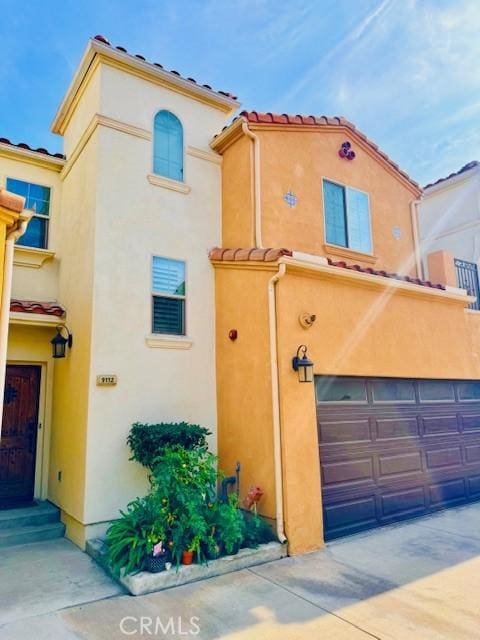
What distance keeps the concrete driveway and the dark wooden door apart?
326cm

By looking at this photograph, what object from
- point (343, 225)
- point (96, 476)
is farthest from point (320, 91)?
point (96, 476)

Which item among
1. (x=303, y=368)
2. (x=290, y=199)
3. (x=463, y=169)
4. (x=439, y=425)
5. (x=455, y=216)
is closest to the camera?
(x=303, y=368)

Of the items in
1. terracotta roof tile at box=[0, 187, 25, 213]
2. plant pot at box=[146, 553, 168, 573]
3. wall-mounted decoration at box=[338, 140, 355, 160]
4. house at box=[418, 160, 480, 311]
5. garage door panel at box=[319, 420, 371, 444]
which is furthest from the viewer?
house at box=[418, 160, 480, 311]

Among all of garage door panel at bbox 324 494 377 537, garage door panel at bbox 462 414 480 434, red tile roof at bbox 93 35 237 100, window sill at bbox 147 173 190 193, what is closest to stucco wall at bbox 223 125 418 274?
window sill at bbox 147 173 190 193

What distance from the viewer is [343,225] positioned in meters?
9.91

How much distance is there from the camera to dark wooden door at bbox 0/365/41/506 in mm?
8188

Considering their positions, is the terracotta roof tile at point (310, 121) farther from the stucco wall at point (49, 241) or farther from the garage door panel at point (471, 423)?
the garage door panel at point (471, 423)

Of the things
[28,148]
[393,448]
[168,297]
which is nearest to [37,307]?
[168,297]

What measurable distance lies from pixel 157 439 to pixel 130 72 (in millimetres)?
7061

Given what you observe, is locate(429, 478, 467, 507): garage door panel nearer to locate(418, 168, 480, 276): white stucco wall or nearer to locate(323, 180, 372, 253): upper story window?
locate(323, 180, 372, 253): upper story window

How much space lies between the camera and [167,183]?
850 cm

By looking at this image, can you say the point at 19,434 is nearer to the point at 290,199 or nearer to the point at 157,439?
the point at 157,439

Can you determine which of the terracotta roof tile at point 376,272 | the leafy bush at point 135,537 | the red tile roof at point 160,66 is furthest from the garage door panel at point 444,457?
the red tile roof at point 160,66

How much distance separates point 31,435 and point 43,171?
18.7 ft
